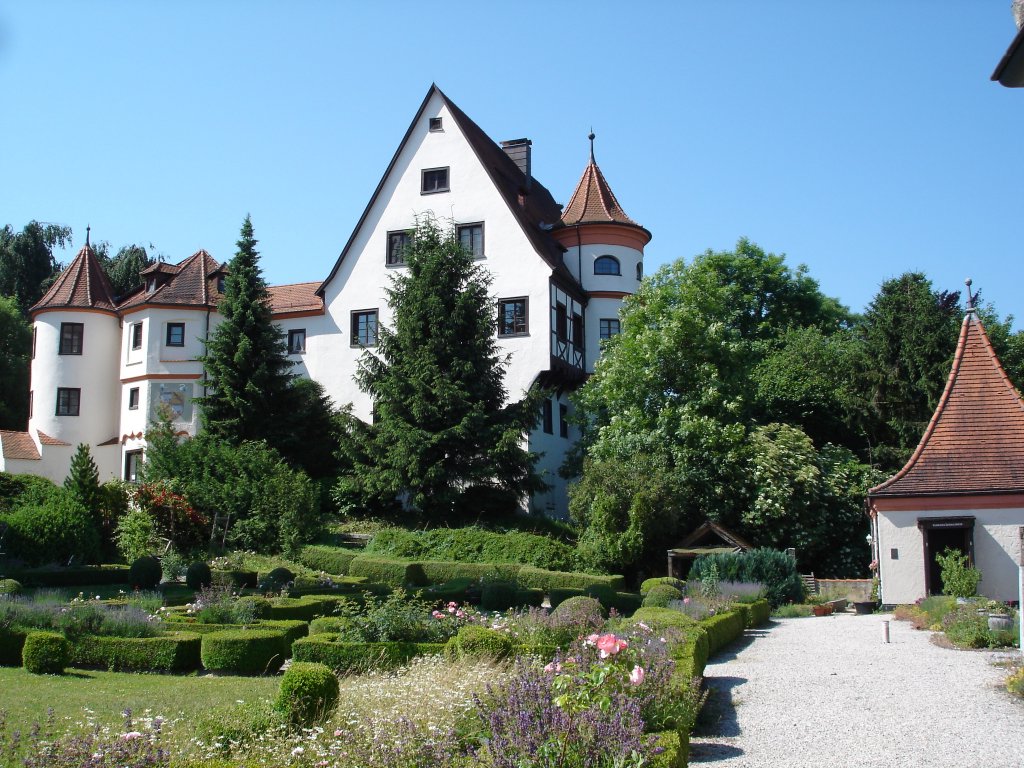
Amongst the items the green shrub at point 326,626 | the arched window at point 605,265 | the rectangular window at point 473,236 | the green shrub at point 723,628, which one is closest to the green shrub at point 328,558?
the green shrub at point 723,628

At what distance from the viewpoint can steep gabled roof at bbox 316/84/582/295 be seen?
37.8 metres

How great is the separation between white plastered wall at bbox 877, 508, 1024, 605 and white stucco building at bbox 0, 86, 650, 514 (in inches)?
539

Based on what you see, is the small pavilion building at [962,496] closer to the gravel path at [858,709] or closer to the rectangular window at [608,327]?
the gravel path at [858,709]

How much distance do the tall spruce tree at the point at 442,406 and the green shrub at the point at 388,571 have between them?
430cm

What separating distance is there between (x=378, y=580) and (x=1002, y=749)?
63.2 feet

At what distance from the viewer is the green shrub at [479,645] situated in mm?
12289

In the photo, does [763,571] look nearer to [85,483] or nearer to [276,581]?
[276,581]

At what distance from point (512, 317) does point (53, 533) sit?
56.7ft

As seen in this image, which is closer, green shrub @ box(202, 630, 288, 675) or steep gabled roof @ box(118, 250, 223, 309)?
green shrub @ box(202, 630, 288, 675)

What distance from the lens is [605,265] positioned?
40.2 meters

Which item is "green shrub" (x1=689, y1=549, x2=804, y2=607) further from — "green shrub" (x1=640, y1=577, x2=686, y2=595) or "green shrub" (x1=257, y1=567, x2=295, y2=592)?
"green shrub" (x1=257, y1=567, x2=295, y2=592)

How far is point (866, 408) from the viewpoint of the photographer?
127ft

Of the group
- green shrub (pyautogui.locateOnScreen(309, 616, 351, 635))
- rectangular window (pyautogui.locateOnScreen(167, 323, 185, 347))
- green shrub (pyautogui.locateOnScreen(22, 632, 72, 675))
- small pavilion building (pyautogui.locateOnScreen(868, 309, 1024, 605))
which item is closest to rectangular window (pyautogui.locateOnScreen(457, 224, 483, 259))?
rectangular window (pyautogui.locateOnScreen(167, 323, 185, 347))

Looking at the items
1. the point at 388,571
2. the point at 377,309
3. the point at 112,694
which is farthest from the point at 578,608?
the point at 377,309
